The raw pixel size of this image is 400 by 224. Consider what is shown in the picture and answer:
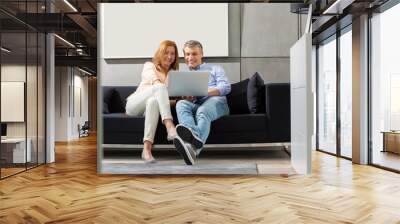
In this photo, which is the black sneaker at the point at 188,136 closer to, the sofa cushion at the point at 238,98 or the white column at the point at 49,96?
the sofa cushion at the point at 238,98

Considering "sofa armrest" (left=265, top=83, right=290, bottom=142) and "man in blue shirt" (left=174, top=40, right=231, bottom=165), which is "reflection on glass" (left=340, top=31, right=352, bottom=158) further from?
"man in blue shirt" (left=174, top=40, right=231, bottom=165)

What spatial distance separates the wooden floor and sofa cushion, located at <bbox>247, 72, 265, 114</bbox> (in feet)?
2.48

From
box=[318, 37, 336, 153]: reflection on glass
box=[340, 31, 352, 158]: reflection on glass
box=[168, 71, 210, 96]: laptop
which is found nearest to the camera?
box=[168, 71, 210, 96]: laptop

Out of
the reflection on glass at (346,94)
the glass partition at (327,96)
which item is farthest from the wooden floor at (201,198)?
the glass partition at (327,96)

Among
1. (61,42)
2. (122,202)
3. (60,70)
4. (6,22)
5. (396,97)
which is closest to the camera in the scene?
(122,202)

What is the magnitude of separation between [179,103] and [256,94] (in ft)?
2.76

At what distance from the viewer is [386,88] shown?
583 centimetres

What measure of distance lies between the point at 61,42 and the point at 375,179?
27.9 ft

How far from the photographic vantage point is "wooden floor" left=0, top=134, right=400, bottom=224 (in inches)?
116

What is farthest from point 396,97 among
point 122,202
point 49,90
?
point 49,90

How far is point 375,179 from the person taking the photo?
4750mm

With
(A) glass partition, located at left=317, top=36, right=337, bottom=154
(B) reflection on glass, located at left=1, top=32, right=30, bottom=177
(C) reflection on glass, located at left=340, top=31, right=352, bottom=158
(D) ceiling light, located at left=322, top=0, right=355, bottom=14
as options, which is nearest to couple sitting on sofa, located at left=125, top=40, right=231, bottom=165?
(B) reflection on glass, located at left=1, top=32, right=30, bottom=177

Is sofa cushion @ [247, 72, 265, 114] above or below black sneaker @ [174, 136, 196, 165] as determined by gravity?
above

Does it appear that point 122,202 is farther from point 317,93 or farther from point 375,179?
point 317,93
